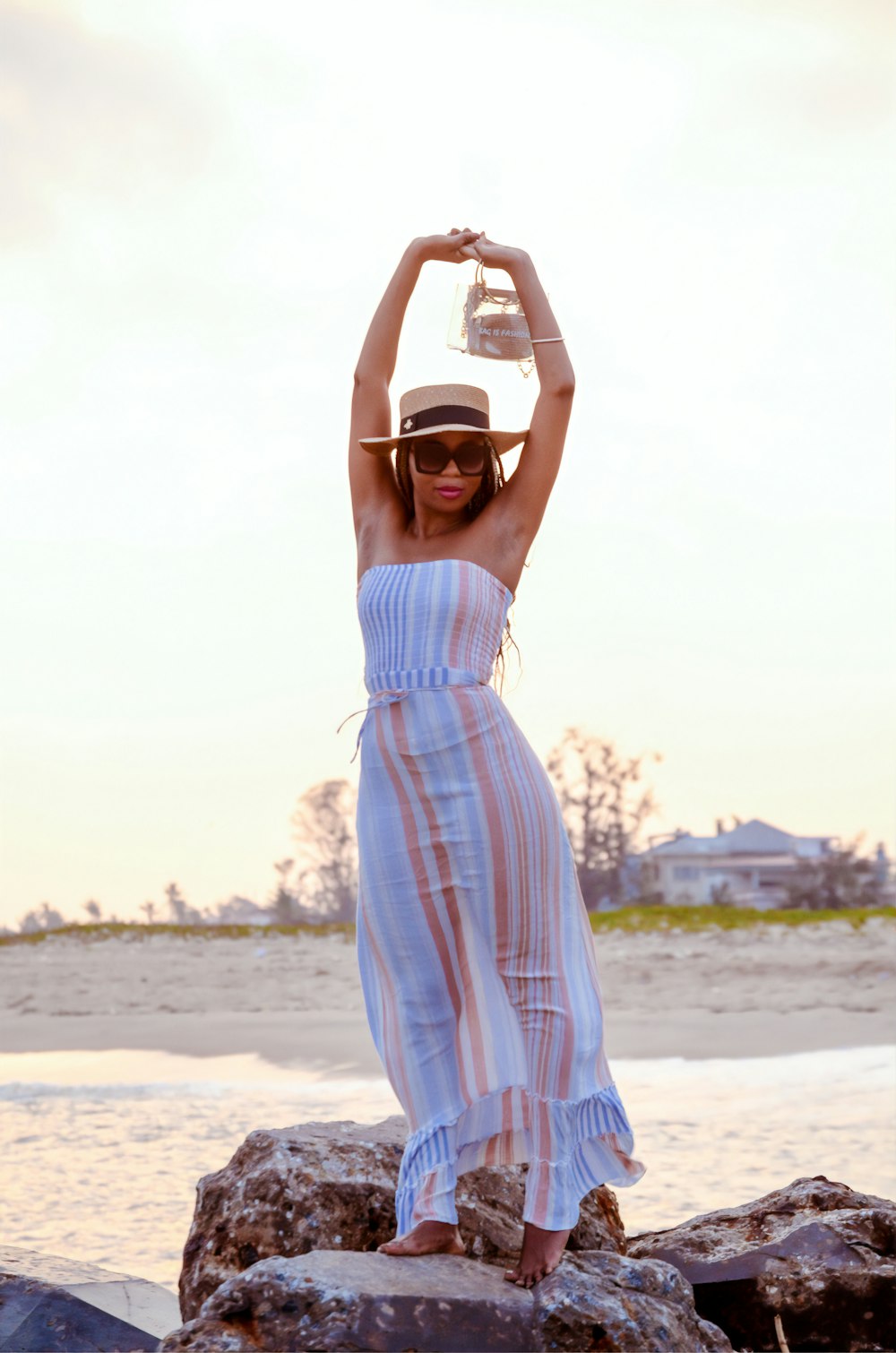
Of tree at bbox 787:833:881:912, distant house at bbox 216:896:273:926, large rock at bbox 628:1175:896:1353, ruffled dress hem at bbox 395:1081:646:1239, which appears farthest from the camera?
tree at bbox 787:833:881:912

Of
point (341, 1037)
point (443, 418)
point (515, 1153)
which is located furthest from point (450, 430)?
point (341, 1037)

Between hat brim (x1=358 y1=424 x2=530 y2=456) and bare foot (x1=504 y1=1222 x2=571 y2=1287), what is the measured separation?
1868 mm

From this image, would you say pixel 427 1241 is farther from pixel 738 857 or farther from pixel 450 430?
pixel 738 857

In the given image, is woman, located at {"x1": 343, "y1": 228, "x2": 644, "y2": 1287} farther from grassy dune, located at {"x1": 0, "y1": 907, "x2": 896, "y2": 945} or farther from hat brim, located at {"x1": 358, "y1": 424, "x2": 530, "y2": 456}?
grassy dune, located at {"x1": 0, "y1": 907, "x2": 896, "y2": 945}

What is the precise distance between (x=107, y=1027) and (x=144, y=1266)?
301 inches

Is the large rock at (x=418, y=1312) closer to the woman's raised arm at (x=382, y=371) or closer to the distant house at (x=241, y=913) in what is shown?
the woman's raised arm at (x=382, y=371)

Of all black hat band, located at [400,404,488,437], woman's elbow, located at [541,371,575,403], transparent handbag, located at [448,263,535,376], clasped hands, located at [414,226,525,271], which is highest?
clasped hands, located at [414,226,525,271]

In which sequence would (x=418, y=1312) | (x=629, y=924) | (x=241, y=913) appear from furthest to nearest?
(x=241, y=913), (x=629, y=924), (x=418, y=1312)

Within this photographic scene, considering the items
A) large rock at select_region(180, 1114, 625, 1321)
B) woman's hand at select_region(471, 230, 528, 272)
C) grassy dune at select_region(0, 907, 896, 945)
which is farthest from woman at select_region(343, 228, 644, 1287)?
grassy dune at select_region(0, 907, 896, 945)

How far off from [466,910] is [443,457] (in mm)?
1117

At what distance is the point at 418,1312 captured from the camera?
309cm

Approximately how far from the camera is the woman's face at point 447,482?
3.84m

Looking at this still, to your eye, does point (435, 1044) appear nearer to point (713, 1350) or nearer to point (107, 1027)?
point (713, 1350)

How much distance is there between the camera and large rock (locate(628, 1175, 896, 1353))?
157 inches
